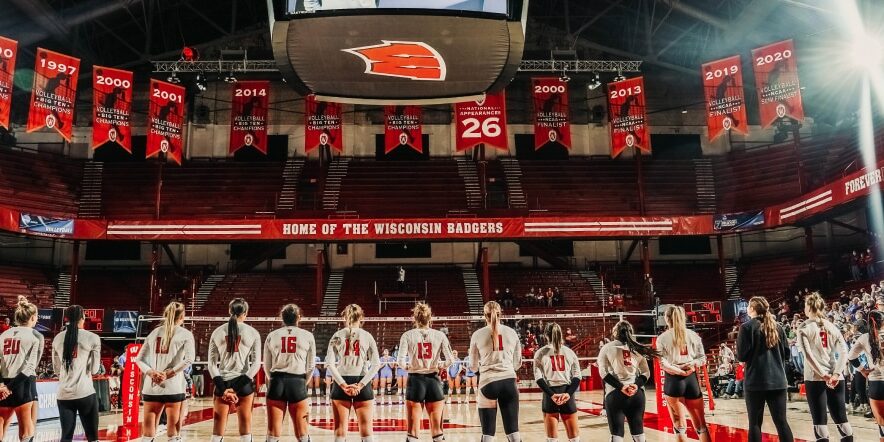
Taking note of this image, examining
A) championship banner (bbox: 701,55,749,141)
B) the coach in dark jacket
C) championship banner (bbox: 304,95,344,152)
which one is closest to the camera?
the coach in dark jacket

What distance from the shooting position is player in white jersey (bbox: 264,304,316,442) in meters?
6.84

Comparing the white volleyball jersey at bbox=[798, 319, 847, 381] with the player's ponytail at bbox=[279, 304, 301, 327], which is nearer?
the player's ponytail at bbox=[279, 304, 301, 327]

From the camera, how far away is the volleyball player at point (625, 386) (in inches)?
269

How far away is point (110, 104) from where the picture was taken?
928 inches

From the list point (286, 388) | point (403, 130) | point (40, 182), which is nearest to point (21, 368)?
point (286, 388)

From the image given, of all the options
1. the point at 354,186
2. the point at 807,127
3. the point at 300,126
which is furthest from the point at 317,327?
the point at 807,127

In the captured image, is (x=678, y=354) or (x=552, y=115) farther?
(x=552, y=115)

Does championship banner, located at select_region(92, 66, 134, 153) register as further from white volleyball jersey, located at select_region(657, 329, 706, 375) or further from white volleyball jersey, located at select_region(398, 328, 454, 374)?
white volleyball jersey, located at select_region(657, 329, 706, 375)

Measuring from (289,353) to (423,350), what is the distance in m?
1.40

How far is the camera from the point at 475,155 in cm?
3247

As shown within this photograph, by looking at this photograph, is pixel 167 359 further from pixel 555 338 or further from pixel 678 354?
pixel 678 354

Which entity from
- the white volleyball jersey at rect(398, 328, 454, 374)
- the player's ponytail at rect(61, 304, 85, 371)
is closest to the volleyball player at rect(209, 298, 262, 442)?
the player's ponytail at rect(61, 304, 85, 371)

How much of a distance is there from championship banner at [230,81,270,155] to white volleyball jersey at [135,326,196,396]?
780 inches

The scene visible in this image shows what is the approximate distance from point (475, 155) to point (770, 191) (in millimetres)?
13177
